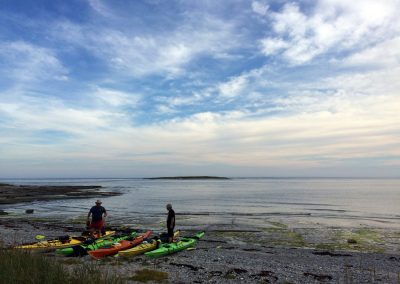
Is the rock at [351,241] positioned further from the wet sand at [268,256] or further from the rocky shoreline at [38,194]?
the rocky shoreline at [38,194]

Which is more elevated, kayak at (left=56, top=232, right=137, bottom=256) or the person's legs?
the person's legs

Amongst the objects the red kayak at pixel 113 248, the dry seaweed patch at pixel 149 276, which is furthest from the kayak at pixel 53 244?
the dry seaweed patch at pixel 149 276

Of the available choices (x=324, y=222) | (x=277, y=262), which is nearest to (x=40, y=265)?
(x=277, y=262)

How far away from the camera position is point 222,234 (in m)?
23.3

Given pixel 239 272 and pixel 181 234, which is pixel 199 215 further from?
pixel 239 272

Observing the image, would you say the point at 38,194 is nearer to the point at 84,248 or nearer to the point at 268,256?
the point at 84,248

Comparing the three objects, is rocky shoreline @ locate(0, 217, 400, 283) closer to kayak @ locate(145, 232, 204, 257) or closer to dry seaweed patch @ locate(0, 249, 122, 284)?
kayak @ locate(145, 232, 204, 257)

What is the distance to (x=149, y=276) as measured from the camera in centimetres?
1179

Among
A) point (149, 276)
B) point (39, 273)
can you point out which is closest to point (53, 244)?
point (149, 276)

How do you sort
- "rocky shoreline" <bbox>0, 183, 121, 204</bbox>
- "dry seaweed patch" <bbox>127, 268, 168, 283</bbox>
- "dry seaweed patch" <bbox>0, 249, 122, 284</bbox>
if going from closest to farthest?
"dry seaweed patch" <bbox>0, 249, 122, 284</bbox>
"dry seaweed patch" <bbox>127, 268, 168, 283</bbox>
"rocky shoreline" <bbox>0, 183, 121, 204</bbox>

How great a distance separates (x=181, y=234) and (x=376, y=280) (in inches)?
532

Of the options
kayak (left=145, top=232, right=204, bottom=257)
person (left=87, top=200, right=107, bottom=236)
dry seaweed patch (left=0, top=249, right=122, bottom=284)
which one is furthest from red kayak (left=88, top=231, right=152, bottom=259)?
dry seaweed patch (left=0, top=249, right=122, bottom=284)

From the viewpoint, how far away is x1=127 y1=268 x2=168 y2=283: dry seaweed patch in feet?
37.6

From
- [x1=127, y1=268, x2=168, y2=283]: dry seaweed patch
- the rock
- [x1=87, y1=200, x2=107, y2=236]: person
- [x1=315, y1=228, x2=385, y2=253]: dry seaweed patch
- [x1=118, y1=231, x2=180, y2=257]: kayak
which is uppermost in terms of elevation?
[x1=87, y1=200, x2=107, y2=236]: person
